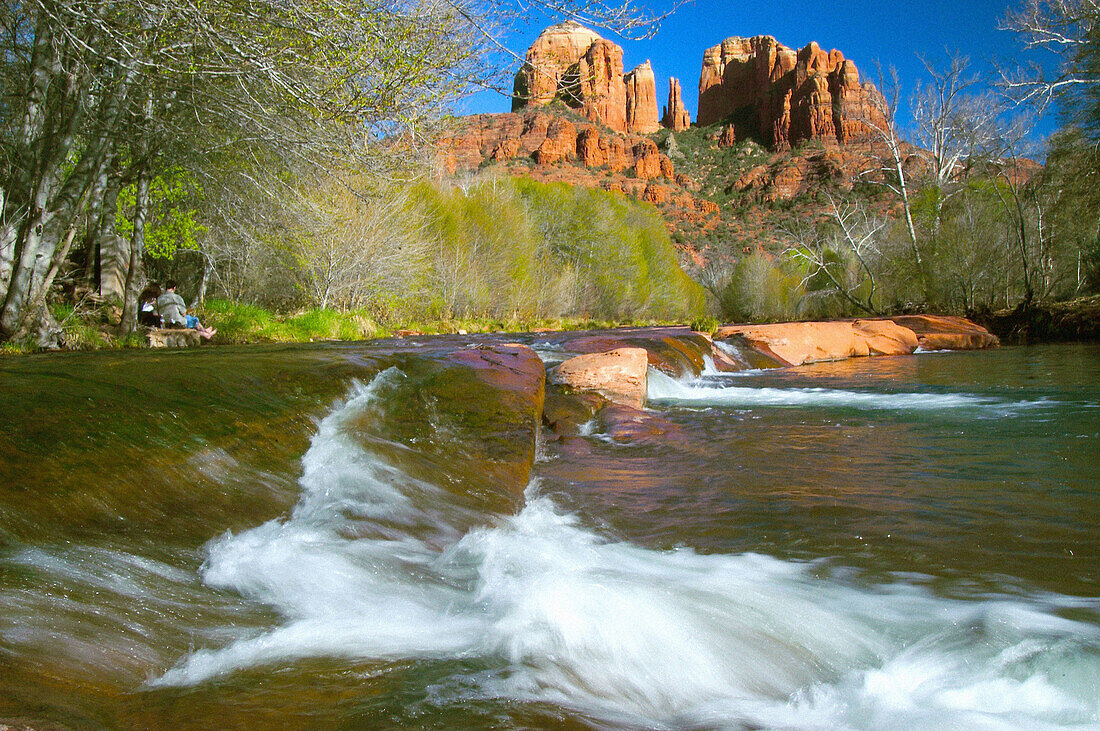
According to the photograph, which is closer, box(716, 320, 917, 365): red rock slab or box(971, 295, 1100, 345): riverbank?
box(716, 320, 917, 365): red rock slab

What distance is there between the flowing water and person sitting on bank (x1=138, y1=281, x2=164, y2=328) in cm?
909

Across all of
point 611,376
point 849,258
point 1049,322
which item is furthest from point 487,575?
point 849,258

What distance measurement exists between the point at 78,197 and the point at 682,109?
15656cm

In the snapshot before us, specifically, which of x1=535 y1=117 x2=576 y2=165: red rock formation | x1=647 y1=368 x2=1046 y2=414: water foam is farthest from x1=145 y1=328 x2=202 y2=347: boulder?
x1=535 y1=117 x2=576 y2=165: red rock formation

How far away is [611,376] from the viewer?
324 inches

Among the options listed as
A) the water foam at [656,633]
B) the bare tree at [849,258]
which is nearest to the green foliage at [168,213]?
the water foam at [656,633]

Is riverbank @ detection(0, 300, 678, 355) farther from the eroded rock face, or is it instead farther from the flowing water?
the eroded rock face

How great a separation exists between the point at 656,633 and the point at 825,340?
16.0 metres

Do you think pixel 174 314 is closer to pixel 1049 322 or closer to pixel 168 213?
pixel 168 213

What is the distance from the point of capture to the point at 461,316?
93.0 feet

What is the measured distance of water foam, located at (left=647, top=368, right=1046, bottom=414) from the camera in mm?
7754

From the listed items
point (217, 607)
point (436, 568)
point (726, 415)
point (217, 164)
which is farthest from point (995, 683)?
point (217, 164)

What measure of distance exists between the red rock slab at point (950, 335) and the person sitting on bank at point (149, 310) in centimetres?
1944

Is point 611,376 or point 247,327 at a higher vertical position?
point 247,327
